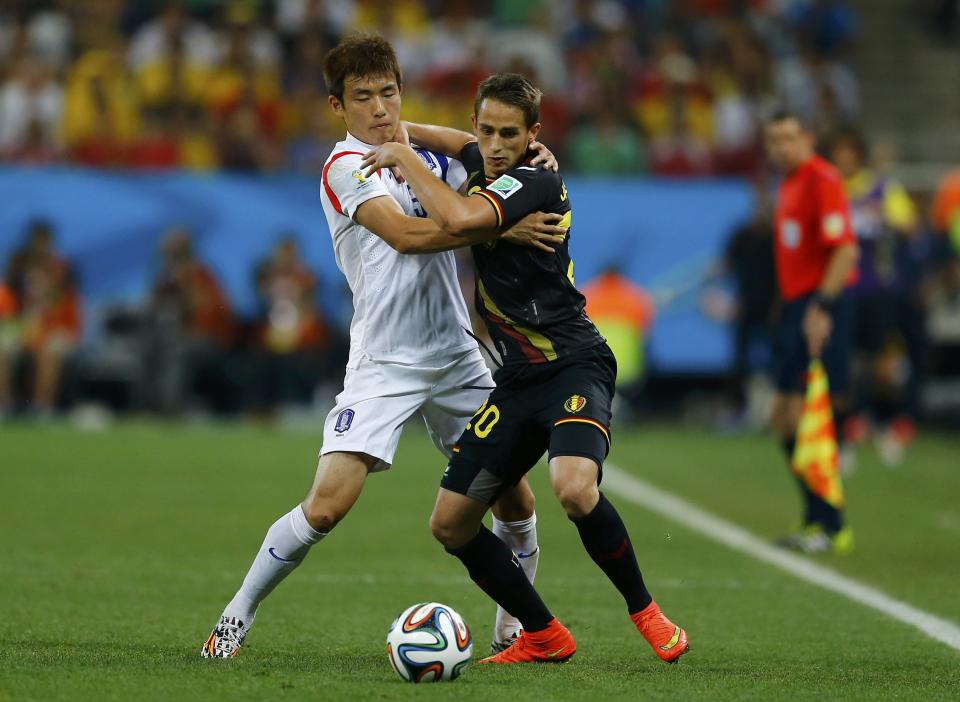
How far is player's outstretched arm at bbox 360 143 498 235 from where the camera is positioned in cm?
569

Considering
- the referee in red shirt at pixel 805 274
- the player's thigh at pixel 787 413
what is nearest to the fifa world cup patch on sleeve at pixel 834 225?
the referee in red shirt at pixel 805 274

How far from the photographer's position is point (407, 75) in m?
19.8

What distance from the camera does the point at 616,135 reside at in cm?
1878

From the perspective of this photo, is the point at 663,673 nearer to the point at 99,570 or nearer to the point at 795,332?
the point at 99,570

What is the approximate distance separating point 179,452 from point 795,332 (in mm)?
6305

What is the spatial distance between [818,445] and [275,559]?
15.4 feet

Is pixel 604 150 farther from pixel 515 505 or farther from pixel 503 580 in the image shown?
pixel 503 580

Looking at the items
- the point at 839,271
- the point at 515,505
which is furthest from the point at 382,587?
the point at 839,271

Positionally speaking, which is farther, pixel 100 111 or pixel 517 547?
pixel 100 111

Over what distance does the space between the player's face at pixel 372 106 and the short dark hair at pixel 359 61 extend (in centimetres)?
2

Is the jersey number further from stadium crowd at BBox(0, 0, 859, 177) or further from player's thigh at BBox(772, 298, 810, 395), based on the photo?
stadium crowd at BBox(0, 0, 859, 177)

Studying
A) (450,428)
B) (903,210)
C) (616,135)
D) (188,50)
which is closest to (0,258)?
(188,50)

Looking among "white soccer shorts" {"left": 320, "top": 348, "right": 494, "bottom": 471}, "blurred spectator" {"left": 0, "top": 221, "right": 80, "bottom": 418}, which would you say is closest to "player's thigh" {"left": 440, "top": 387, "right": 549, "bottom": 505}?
"white soccer shorts" {"left": 320, "top": 348, "right": 494, "bottom": 471}

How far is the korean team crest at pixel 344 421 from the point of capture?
5.98 meters
